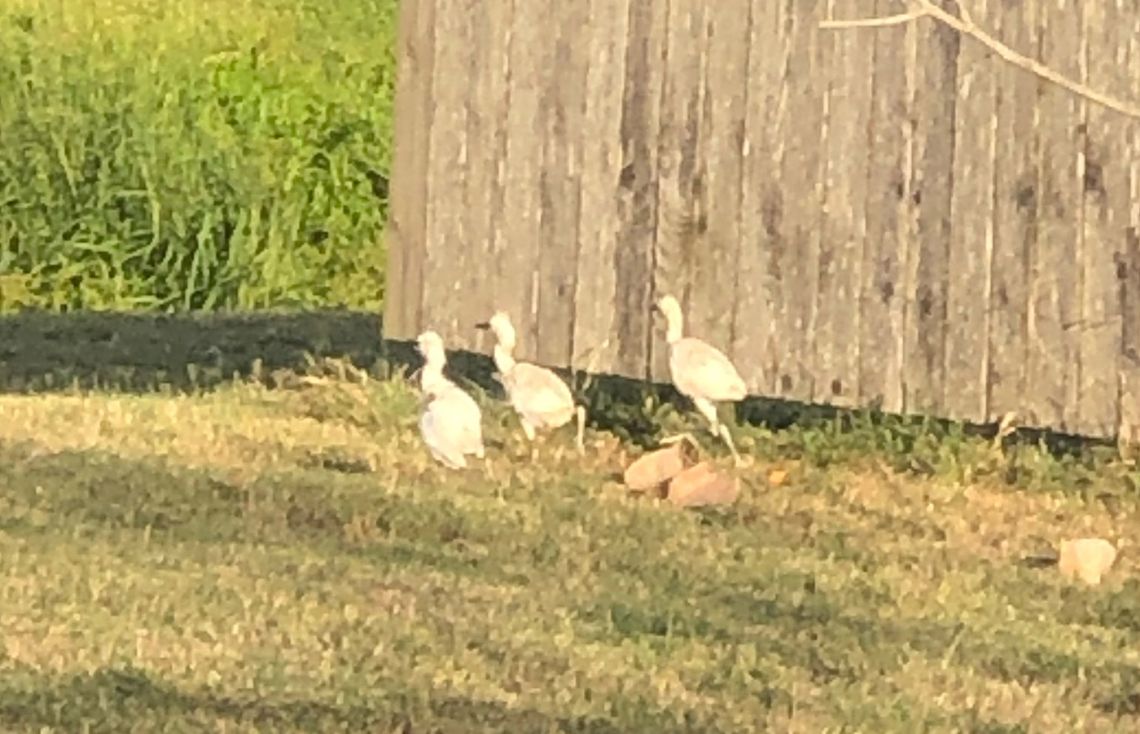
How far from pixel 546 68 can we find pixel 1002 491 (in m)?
1.76

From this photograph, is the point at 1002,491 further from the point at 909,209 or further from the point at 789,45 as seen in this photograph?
the point at 789,45

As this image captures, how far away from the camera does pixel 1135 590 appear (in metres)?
6.40

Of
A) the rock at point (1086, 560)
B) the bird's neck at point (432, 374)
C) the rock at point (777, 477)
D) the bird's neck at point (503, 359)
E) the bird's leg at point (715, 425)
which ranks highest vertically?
the bird's neck at point (503, 359)

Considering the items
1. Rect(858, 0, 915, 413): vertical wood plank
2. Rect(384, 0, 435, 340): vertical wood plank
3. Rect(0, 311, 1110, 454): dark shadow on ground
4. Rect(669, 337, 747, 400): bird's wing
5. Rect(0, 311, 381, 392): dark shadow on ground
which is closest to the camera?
Rect(858, 0, 915, 413): vertical wood plank

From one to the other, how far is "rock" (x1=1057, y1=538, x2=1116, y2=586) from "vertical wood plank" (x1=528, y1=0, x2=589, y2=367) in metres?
2.04

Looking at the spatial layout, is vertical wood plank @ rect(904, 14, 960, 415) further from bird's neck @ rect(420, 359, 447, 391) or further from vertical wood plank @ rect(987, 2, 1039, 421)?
bird's neck @ rect(420, 359, 447, 391)

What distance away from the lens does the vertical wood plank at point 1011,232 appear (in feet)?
24.1

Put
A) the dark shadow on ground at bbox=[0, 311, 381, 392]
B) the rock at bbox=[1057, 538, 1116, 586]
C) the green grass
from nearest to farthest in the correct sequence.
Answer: the rock at bbox=[1057, 538, 1116, 586], the dark shadow on ground at bbox=[0, 311, 381, 392], the green grass

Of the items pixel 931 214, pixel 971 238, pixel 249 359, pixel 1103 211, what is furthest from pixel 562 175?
pixel 249 359

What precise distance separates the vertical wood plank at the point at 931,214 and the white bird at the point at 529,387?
3.42 ft

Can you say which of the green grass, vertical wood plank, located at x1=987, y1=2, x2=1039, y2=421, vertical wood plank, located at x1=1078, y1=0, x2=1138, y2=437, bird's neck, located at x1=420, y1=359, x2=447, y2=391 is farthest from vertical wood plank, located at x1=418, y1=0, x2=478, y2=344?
the green grass

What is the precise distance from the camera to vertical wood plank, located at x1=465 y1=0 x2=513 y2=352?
326 inches

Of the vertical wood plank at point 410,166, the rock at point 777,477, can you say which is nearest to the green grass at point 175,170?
the vertical wood plank at point 410,166

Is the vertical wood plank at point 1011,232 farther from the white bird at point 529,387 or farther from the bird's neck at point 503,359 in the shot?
the bird's neck at point 503,359
